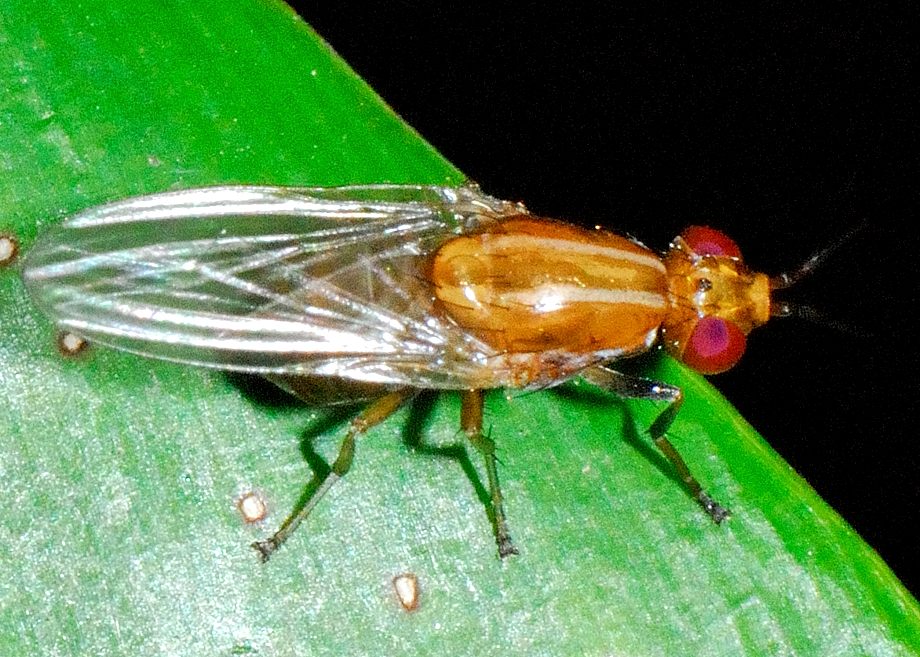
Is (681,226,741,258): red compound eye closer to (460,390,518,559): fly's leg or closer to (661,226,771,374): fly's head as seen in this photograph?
(661,226,771,374): fly's head

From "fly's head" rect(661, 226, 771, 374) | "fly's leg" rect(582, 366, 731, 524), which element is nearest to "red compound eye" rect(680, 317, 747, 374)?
"fly's head" rect(661, 226, 771, 374)

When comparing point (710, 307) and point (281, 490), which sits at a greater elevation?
point (710, 307)

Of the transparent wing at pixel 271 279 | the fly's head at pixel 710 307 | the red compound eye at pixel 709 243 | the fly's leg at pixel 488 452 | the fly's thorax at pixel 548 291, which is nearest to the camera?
the transparent wing at pixel 271 279

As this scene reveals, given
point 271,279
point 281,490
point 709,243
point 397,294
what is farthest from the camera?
point 709,243

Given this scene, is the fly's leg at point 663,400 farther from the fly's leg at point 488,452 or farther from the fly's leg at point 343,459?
the fly's leg at point 343,459

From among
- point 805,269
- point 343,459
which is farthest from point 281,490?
point 805,269

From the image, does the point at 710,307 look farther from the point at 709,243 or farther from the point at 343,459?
the point at 343,459

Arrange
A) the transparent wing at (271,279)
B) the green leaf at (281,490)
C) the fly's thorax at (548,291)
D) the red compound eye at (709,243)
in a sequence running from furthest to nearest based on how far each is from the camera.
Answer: the red compound eye at (709,243) → the fly's thorax at (548,291) → the transparent wing at (271,279) → the green leaf at (281,490)

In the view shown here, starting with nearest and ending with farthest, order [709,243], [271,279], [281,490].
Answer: [281,490] → [271,279] → [709,243]

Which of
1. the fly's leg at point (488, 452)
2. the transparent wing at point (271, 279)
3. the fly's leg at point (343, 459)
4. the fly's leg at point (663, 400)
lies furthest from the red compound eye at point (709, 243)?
the fly's leg at point (343, 459)
